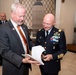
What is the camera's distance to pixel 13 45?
1.63 meters

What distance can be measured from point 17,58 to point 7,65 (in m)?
0.17

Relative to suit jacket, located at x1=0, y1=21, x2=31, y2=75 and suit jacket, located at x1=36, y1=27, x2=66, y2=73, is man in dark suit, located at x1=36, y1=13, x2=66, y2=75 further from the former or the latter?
suit jacket, located at x1=0, y1=21, x2=31, y2=75

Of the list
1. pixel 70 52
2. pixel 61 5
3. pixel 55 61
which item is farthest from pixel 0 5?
pixel 55 61

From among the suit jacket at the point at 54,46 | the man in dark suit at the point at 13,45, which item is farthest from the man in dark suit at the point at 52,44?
the man in dark suit at the point at 13,45

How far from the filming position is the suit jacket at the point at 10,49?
1591 mm

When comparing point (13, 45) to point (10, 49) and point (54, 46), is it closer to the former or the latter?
point (10, 49)

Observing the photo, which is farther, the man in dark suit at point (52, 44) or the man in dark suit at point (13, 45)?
the man in dark suit at point (52, 44)

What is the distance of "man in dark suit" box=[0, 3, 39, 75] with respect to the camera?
159 centimetres

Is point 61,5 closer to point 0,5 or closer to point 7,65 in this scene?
point 0,5

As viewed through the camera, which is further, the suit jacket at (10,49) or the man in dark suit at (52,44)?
the man in dark suit at (52,44)

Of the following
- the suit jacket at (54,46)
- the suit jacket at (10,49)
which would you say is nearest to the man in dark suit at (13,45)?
the suit jacket at (10,49)

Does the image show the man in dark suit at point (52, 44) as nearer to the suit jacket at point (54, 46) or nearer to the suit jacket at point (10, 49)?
the suit jacket at point (54, 46)

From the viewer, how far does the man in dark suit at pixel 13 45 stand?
159 cm

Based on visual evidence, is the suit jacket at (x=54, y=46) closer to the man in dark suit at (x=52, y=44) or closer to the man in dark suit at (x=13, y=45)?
the man in dark suit at (x=52, y=44)
